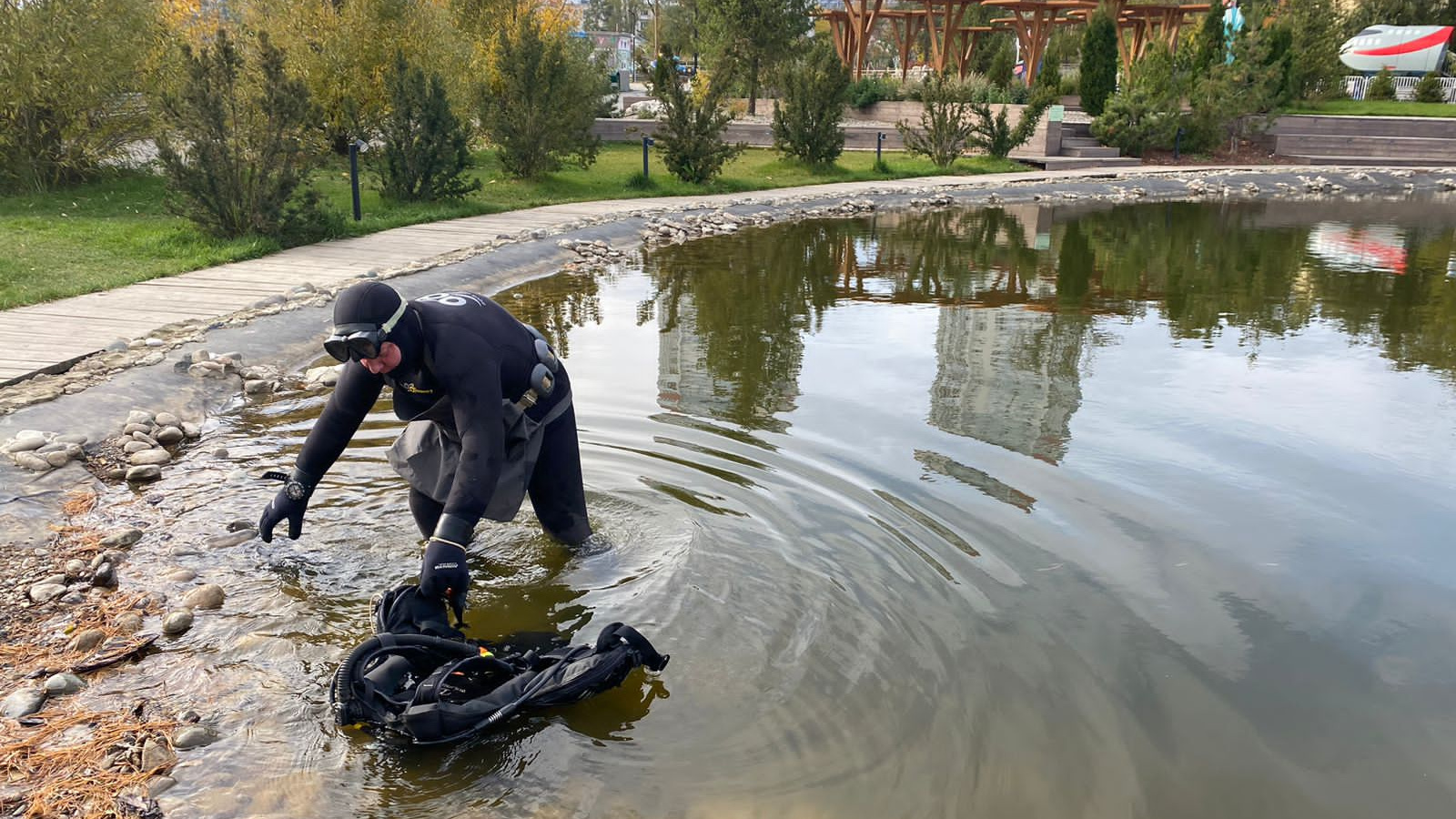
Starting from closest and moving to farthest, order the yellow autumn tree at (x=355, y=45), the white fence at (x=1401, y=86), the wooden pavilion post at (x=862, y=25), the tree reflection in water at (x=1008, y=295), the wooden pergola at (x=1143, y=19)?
the tree reflection in water at (x=1008, y=295), the yellow autumn tree at (x=355, y=45), the wooden pavilion post at (x=862, y=25), the white fence at (x=1401, y=86), the wooden pergola at (x=1143, y=19)

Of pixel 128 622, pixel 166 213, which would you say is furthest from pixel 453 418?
pixel 166 213

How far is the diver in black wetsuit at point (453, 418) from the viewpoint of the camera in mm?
3867

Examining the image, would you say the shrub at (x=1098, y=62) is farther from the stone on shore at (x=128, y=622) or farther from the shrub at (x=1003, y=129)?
the stone on shore at (x=128, y=622)

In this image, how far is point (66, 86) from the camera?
14758mm

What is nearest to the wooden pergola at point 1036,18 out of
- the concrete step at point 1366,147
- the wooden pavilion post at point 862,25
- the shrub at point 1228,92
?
the wooden pavilion post at point 862,25

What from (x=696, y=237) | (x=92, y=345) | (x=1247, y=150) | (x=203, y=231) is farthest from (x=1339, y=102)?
(x=92, y=345)

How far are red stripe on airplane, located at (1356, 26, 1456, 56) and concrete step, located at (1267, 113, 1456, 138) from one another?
361 inches

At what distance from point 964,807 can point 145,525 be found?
4193 millimetres

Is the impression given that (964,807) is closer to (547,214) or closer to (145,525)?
(145,525)

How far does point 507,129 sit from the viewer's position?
62.1 ft

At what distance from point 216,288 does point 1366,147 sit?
31.4 m

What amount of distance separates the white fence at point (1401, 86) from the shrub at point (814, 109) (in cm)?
2430

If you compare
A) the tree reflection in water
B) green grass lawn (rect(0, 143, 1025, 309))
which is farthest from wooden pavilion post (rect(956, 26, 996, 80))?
the tree reflection in water

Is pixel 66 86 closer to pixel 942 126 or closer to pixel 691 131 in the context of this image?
pixel 691 131
